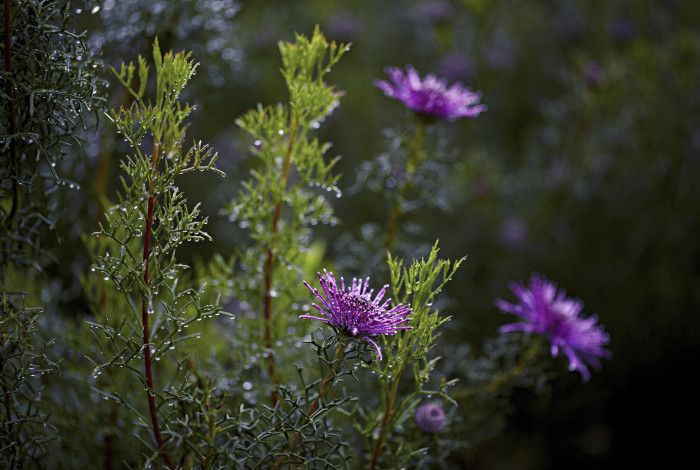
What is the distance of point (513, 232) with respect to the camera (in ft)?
4.44

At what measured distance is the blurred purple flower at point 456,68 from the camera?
56.7 inches

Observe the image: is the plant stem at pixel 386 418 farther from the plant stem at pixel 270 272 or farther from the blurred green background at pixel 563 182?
the blurred green background at pixel 563 182

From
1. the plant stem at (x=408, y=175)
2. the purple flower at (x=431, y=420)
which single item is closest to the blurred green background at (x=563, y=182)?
the plant stem at (x=408, y=175)

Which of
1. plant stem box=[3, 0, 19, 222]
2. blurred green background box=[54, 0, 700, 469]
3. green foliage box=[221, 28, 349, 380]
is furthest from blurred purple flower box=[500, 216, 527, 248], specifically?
plant stem box=[3, 0, 19, 222]

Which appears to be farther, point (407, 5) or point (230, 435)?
point (407, 5)

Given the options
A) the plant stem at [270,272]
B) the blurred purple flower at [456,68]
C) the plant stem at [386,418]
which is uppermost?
the blurred purple flower at [456,68]

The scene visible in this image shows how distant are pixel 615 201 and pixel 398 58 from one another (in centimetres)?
67

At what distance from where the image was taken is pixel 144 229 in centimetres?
44

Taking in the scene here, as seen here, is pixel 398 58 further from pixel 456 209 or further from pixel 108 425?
pixel 108 425

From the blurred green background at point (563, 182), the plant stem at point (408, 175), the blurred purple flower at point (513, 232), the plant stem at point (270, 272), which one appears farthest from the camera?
the blurred purple flower at point (513, 232)

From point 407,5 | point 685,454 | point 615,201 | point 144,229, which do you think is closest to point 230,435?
point 144,229

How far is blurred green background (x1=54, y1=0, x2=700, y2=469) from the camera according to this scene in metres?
1.15

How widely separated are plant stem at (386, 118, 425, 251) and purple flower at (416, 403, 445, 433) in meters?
0.18

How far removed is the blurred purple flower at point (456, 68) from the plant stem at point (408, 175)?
0.82 metres
